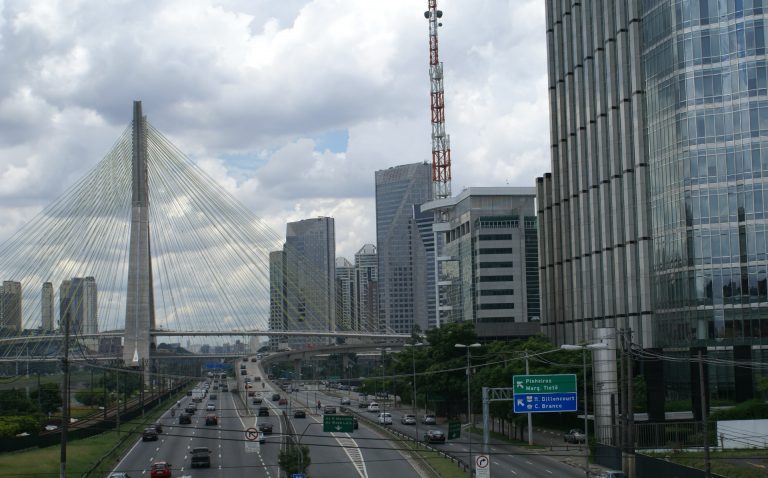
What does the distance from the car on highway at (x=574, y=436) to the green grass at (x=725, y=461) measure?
20.2m

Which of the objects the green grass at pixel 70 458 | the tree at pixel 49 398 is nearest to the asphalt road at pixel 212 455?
the green grass at pixel 70 458

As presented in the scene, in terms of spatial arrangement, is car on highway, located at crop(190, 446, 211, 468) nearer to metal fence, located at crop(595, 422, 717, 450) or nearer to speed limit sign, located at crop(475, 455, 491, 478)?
speed limit sign, located at crop(475, 455, 491, 478)

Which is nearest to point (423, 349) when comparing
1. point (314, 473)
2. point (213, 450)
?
point (213, 450)

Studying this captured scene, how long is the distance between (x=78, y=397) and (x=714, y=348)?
79.6 m

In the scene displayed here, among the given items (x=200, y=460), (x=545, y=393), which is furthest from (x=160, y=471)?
(x=545, y=393)

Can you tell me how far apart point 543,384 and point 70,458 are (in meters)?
32.8

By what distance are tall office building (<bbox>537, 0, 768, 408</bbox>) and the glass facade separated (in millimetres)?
91

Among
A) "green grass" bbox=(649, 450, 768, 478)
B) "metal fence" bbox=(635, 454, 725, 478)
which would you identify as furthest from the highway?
"green grass" bbox=(649, 450, 768, 478)

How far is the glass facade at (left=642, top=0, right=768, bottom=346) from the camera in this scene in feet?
271

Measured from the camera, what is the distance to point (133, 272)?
11825 centimetres

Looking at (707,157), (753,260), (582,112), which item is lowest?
(753,260)

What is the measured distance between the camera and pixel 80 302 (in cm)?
11381

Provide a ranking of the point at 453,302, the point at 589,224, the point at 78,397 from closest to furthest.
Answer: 1. the point at 589,224
2. the point at 78,397
3. the point at 453,302

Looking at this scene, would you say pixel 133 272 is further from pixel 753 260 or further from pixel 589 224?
pixel 753 260
